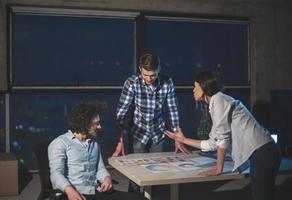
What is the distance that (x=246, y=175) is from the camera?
103 inches

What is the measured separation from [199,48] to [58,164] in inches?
166

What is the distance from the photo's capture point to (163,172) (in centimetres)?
257

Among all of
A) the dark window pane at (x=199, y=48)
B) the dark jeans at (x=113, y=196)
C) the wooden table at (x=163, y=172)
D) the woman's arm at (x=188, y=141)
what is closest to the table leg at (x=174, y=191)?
the wooden table at (x=163, y=172)

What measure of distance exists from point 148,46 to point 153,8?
1.72 ft

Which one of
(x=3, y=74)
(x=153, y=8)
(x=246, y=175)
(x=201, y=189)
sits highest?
(x=153, y=8)

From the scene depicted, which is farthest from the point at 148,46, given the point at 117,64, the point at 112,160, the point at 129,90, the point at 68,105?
the point at 112,160

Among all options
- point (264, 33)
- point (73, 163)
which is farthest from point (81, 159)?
point (264, 33)

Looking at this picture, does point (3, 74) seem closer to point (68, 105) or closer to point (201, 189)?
point (68, 105)

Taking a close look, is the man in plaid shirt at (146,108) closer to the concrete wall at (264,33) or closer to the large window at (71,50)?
the large window at (71,50)

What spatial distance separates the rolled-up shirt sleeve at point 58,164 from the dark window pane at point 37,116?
2.98m

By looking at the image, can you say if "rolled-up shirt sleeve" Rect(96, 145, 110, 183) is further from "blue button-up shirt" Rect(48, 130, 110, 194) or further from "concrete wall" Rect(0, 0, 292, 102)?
"concrete wall" Rect(0, 0, 292, 102)

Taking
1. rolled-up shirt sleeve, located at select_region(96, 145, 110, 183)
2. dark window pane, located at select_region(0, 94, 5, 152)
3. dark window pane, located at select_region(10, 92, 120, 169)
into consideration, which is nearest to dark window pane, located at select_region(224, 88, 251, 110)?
dark window pane, located at select_region(10, 92, 120, 169)

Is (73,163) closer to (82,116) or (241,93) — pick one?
(82,116)

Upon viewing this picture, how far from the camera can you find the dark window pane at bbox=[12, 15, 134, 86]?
552 centimetres
